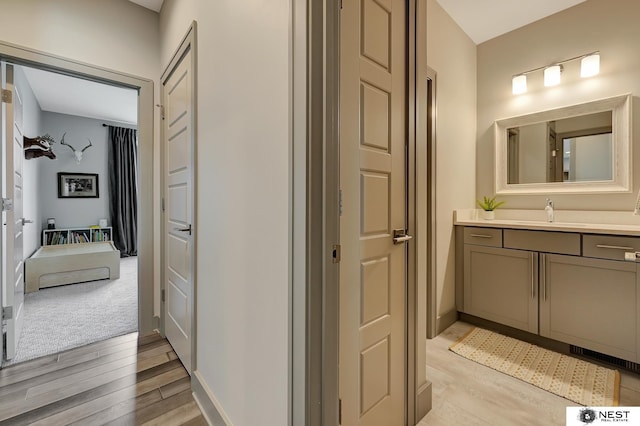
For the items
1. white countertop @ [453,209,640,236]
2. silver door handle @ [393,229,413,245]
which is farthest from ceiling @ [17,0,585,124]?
silver door handle @ [393,229,413,245]

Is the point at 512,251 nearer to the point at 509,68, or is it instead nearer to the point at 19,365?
the point at 509,68

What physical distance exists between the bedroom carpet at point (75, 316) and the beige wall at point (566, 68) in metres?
3.81

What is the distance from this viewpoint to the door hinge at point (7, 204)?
1821 mm

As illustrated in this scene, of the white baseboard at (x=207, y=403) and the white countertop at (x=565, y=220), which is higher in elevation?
the white countertop at (x=565, y=220)

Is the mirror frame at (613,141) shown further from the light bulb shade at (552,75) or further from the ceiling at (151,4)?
the ceiling at (151,4)

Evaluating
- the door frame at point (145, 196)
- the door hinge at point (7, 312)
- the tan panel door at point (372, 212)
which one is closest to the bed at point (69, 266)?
the door hinge at point (7, 312)

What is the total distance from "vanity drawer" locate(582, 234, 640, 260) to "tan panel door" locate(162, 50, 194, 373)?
8.66ft

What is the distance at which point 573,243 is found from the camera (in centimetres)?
200

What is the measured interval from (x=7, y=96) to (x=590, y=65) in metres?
4.31

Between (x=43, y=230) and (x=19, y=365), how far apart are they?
3945 millimetres

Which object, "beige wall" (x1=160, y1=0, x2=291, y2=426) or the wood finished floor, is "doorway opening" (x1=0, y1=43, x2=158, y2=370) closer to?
"beige wall" (x1=160, y1=0, x2=291, y2=426)

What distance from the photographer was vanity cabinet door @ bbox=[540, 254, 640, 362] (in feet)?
5.94

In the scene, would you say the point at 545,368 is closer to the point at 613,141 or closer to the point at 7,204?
the point at 613,141

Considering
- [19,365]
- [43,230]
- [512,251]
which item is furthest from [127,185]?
[512,251]
